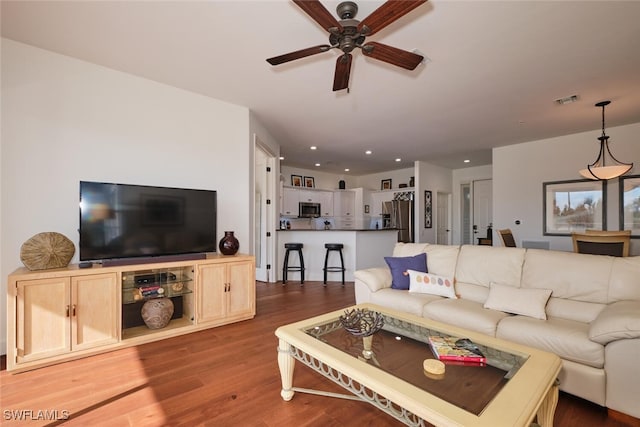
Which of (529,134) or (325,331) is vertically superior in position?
(529,134)

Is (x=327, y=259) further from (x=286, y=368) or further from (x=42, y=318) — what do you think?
(x=42, y=318)

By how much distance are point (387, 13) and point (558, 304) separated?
247cm

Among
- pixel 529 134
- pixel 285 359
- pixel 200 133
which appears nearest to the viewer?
pixel 285 359

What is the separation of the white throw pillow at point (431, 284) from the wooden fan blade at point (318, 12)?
7.49 ft

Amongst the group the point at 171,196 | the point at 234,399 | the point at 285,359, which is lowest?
the point at 234,399

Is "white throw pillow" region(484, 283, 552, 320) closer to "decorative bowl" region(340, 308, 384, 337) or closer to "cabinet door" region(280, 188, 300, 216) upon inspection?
"decorative bowl" region(340, 308, 384, 337)

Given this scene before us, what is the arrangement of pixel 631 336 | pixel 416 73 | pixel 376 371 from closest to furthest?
pixel 376 371 < pixel 631 336 < pixel 416 73

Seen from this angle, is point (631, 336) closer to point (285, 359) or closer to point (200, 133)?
point (285, 359)

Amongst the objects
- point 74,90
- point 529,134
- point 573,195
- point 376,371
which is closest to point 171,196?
point 74,90

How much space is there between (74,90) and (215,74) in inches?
52.0

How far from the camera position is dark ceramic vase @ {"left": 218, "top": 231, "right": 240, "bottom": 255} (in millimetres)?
3299

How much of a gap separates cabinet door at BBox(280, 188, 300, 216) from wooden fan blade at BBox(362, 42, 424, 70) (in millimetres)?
5423

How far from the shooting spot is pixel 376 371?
1369 mm

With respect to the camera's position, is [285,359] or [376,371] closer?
[376,371]
